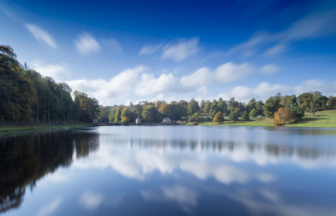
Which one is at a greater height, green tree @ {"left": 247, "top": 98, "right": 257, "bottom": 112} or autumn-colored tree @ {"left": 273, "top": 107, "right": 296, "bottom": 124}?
green tree @ {"left": 247, "top": 98, "right": 257, "bottom": 112}

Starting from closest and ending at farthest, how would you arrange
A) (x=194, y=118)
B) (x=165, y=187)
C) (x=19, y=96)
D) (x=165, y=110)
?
(x=165, y=187), (x=19, y=96), (x=194, y=118), (x=165, y=110)

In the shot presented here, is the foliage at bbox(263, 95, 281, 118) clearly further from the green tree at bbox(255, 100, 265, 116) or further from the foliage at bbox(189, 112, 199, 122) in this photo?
the foliage at bbox(189, 112, 199, 122)

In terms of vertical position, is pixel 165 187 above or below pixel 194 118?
above

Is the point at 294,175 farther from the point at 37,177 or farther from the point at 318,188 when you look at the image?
the point at 37,177

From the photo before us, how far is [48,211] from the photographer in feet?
14.0

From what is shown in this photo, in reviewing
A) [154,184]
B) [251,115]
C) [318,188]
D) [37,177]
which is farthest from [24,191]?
[251,115]

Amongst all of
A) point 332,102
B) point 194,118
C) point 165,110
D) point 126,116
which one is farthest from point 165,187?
point 332,102

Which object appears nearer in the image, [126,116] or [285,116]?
[285,116]

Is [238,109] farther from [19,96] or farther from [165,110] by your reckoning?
[19,96]

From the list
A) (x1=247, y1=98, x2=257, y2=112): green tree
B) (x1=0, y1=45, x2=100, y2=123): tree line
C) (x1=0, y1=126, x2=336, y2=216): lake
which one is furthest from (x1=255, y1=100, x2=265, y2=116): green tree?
(x1=0, y1=45, x2=100, y2=123): tree line

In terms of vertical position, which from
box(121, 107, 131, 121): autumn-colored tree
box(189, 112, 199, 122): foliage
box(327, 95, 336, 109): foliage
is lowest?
box(189, 112, 199, 122): foliage

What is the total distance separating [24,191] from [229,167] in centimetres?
846

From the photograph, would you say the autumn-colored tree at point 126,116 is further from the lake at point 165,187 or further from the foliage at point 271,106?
the lake at point 165,187

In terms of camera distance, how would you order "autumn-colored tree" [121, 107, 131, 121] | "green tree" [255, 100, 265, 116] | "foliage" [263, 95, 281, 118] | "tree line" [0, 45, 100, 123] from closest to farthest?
"tree line" [0, 45, 100, 123] < "foliage" [263, 95, 281, 118] < "green tree" [255, 100, 265, 116] < "autumn-colored tree" [121, 107, 131, 121]
